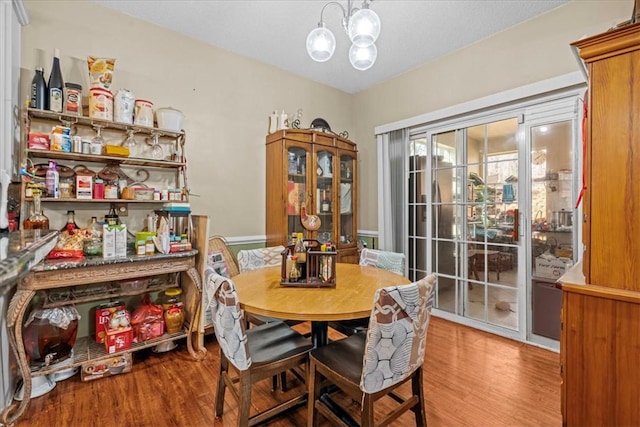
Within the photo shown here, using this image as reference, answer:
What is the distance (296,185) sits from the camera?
3172 millimetres

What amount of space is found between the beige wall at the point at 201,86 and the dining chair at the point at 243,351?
1.55 metres

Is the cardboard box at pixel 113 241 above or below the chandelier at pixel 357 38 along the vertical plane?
below

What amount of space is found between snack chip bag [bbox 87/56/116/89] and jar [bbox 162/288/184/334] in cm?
168

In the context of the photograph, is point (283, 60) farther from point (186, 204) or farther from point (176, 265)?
point (176, 265)

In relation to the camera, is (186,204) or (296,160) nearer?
(186,204)

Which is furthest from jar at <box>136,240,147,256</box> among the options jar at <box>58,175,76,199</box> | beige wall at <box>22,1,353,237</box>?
beige wall at <box>22,1,353,237</box>

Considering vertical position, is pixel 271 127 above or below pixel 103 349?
above

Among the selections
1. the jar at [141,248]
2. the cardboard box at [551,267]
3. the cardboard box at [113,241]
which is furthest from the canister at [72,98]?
the cardboard box at [551,267]

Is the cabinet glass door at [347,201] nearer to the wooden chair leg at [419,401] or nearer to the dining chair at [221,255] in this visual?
the dining chair at [221,255]

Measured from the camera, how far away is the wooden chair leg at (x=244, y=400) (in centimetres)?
139

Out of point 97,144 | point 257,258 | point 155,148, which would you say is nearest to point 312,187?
point 257,258

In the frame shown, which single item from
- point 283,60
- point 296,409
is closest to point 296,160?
point 283,60

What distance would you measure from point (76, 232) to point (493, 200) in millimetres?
3484

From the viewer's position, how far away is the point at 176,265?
229 cm
